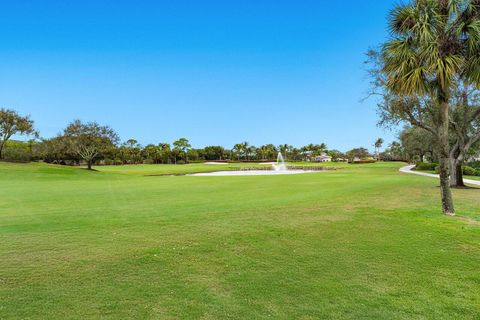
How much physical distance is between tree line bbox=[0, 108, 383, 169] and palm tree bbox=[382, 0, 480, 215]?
157ft

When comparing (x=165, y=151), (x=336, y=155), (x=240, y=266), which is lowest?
(x=240, y=266)

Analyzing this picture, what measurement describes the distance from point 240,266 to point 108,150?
58.2m

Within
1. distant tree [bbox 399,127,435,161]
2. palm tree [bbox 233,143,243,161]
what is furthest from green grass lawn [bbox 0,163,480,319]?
palm tree [bbox 233,143,243,161]

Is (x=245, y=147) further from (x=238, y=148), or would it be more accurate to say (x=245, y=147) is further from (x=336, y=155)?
(x=336, y=155)

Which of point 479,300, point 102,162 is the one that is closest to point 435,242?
point 479,300

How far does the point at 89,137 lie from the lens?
50156mm

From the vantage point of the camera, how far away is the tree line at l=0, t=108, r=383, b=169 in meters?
44.5

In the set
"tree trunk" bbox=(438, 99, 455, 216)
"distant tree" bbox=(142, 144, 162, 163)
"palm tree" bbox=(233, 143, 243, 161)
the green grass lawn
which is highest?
"palm tree" bbox=(233, 143, 243, 161)

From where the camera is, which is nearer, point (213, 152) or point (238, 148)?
point (213, 152)

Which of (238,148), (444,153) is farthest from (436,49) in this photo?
(238,148)

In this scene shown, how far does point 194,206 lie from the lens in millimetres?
12133

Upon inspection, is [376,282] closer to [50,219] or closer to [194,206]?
[194,206]

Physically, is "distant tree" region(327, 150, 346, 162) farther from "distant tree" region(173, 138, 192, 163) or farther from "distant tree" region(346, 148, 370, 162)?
"distant tree" region(173, 138, 192, 163)

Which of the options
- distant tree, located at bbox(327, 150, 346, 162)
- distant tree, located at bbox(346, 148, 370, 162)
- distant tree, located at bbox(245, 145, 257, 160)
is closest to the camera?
distant tree, located at bbox(245, 145, 257, 160)
